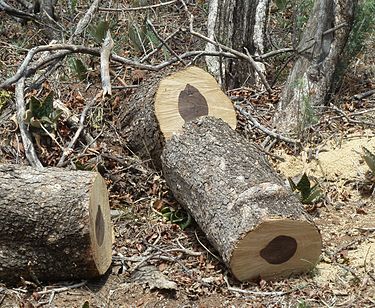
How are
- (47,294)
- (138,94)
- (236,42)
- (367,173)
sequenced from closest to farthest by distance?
(47,294) < (367,173) < (138,94) < (236,42)

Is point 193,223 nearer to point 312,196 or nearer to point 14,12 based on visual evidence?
point 312,196

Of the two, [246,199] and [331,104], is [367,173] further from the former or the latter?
[246,199]

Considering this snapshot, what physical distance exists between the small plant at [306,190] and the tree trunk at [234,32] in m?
1.95

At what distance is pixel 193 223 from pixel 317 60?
1914 millimetres

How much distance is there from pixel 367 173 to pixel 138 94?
6.02 feet

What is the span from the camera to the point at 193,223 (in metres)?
5.22

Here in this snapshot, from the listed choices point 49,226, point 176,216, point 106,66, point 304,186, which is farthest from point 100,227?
point 106,66

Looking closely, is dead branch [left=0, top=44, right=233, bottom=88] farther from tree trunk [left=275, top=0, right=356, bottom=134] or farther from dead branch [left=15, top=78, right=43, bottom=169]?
tree trunk [left=275, top=0, right=356, bottom=134]

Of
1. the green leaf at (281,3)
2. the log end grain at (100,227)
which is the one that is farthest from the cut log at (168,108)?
the green leaf at (281,3)

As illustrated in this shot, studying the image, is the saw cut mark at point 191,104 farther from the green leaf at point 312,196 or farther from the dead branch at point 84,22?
the dead branch at point 84,22

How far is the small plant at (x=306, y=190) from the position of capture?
5.20 meters

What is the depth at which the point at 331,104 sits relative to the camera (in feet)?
20.3

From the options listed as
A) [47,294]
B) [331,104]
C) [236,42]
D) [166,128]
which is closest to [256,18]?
[236,42]

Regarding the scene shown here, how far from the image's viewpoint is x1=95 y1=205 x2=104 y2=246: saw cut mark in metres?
4.46
